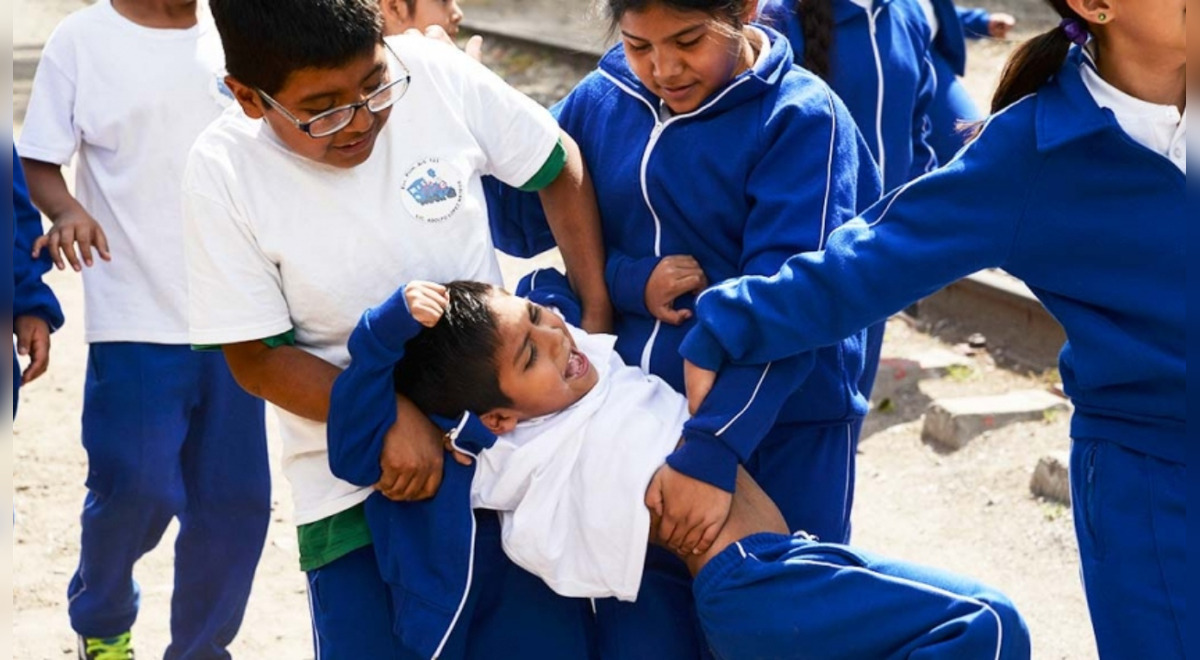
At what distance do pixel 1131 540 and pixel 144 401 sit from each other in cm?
236

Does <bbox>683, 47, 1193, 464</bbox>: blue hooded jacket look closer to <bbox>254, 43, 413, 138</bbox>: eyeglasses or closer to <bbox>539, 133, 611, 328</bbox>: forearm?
<bbox>539, 133, 611, 328</bbox>: forearm

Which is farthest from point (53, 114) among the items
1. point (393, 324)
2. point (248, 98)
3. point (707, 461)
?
point (707, 461)

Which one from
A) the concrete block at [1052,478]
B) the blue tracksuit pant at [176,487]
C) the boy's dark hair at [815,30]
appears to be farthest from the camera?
the concrete block at [1052,478]

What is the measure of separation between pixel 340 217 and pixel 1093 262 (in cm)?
123

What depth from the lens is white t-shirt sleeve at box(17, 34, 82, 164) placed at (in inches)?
157

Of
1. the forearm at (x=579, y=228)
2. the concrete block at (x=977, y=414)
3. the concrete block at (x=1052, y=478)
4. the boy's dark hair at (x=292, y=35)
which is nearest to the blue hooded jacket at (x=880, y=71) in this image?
the concrete block at (x=1052, y=478)

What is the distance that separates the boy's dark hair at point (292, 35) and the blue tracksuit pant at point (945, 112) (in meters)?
2.96

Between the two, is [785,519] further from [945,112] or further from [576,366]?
[945,112]

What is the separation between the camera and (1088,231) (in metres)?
2.66

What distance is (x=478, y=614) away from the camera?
123 inches

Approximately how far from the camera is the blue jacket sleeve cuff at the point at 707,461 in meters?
2.90

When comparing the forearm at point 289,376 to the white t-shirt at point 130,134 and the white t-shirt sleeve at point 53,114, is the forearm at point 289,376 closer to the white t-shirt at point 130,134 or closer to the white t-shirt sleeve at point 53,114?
the white t-shirt at point 130,134

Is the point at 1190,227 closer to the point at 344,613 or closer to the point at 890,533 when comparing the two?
the point at 344,613

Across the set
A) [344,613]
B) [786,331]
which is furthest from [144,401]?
[786,331]
